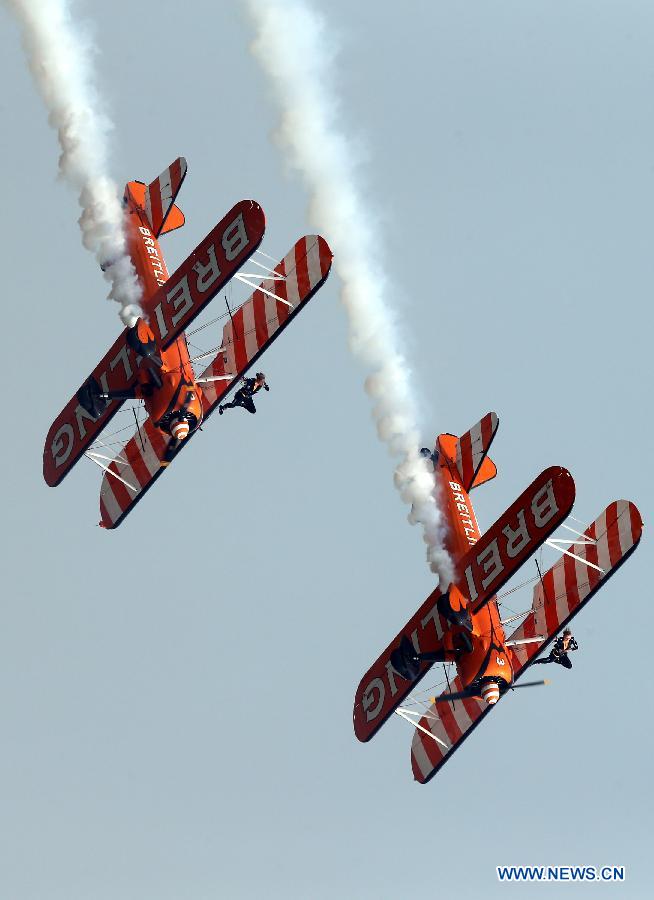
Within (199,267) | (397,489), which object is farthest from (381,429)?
(199,267)

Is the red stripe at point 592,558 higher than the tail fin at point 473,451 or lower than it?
lower

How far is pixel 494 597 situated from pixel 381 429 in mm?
4930

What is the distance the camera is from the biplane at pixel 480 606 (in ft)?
228

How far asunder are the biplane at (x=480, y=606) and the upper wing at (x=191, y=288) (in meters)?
7.33

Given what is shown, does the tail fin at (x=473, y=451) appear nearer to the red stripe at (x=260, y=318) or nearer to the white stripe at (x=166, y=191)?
the red stripe at (x=260, y=318)

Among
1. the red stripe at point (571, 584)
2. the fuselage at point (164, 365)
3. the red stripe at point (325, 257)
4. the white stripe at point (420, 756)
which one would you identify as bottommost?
the white stripe at point (420, 756)

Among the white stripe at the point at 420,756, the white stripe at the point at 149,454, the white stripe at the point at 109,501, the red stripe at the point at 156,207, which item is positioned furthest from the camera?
the white stripe at the point at 109,501

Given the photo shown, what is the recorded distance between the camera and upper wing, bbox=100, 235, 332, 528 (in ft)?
236

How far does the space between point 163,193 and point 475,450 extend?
9.68m

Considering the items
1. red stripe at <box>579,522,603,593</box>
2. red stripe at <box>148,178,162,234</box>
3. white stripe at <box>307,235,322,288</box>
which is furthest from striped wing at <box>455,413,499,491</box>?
red stripe at <box>148,178,162,234</box>

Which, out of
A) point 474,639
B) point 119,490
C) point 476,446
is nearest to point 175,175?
point 119,490

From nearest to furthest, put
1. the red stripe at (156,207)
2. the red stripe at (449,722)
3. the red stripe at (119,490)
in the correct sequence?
the red stripe at (449,722) → the red stripe at (156,207) → the red stripe at (119,490)

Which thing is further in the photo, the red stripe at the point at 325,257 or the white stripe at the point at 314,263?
the white stripe at the point at 314,263

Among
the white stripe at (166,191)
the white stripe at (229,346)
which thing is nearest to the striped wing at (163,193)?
the white stripe at (166,191)
